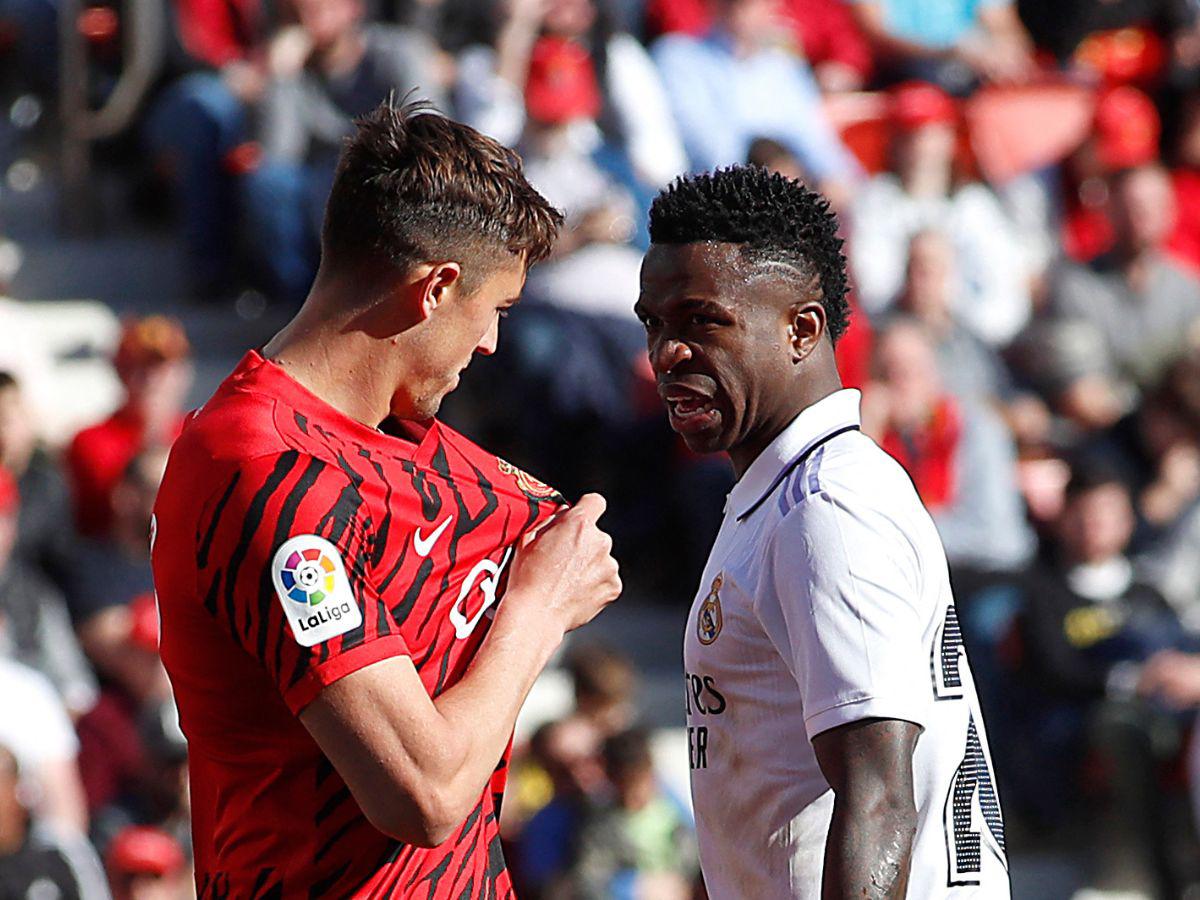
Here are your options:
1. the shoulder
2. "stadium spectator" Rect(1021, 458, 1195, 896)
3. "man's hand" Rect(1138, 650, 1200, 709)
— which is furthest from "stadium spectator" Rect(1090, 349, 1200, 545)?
the shoulder

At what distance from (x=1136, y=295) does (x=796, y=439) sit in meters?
5.92

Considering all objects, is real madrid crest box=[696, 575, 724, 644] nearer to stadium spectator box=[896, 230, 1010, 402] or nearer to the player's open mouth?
the player's open mouth

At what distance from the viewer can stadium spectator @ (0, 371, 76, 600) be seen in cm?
622

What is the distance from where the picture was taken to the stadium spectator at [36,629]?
19.5ft

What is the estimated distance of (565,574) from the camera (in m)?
2.68

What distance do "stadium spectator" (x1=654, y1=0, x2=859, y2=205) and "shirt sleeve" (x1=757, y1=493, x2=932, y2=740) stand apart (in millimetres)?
5448

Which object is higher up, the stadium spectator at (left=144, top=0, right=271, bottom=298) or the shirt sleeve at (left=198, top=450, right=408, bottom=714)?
the stadium spectator at (left=144, top=0, right=271, bottom=298)

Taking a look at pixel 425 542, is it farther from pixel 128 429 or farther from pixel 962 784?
pixel 128 429

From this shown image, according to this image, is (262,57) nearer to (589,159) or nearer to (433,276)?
(589,159)

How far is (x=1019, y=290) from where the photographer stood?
858cm

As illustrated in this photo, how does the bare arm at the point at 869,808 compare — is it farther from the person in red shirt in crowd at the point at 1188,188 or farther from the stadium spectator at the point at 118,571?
the person in red shirt in crowd at the point at 1188,188

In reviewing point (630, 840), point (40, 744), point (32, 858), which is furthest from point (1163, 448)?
point (32, 858)

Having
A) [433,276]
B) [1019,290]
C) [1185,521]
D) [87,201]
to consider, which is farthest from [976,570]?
[433,276]

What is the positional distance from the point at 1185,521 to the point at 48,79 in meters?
5.01
